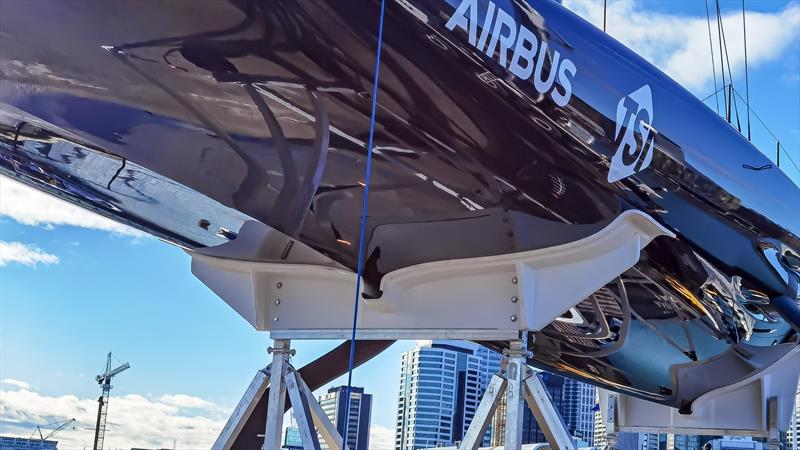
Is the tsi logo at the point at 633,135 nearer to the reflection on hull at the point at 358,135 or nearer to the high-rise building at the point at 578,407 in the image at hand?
the reflection on hull at the point at 358,135

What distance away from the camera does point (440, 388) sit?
41.4m

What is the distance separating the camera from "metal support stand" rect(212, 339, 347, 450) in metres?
6.12

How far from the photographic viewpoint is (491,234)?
5.84 meters

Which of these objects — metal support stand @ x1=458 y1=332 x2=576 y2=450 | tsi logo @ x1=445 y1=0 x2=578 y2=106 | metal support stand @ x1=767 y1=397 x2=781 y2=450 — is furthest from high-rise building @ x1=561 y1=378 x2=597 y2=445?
tsi logo @ x1=445 y1=0 x2=578 y2=106

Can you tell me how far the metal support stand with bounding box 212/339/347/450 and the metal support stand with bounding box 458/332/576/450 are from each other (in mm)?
984

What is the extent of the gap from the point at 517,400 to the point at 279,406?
1.60 meters

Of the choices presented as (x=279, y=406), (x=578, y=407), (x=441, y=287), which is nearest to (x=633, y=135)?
(x=441, y=287)

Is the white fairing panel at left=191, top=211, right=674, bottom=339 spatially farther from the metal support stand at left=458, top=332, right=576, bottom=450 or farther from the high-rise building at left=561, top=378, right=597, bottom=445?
the high-rise building at left=561, top=378, right=597, bottom=445

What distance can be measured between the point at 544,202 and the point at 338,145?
1347 mm

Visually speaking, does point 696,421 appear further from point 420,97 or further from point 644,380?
point 420,97

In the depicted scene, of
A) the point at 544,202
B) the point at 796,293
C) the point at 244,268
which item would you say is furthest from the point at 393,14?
the point at 796,293

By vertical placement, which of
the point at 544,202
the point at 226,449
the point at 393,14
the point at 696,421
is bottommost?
the point at 226,449

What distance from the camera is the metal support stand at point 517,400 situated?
18.8 ft

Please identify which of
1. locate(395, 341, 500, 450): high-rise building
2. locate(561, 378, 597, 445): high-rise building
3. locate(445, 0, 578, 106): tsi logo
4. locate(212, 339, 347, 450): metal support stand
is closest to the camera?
locate(445, 0, 578, 106): tsi logo
